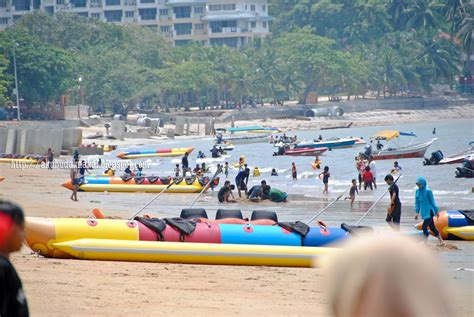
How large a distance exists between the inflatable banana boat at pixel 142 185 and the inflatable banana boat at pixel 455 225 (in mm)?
13795

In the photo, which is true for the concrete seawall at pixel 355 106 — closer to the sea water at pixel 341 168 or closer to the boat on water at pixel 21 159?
the sea water at pixel 341 168

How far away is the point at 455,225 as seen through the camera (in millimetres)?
18250

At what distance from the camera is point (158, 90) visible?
94.0 meters

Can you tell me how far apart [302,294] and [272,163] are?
39.2 m

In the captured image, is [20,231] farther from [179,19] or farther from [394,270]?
[179,19]

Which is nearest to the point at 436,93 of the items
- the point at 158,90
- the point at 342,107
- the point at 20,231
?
the point at 342,107

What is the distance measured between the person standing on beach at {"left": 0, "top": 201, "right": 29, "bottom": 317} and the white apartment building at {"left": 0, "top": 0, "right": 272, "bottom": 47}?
12748 cm

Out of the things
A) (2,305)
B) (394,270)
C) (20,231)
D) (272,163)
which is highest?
(394,270)

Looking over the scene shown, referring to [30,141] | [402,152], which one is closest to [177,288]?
[30,141]

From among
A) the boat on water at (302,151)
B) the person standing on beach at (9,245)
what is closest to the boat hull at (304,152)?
the boat on water at (302,151)

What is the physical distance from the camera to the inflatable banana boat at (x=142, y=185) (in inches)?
1236

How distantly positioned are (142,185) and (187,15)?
339 feet

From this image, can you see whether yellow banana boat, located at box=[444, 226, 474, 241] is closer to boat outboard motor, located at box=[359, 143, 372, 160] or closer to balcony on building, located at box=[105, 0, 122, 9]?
boat outboard motor, located at box=[359, 143, 372, 160]

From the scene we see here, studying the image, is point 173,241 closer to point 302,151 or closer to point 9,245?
point 9,245
